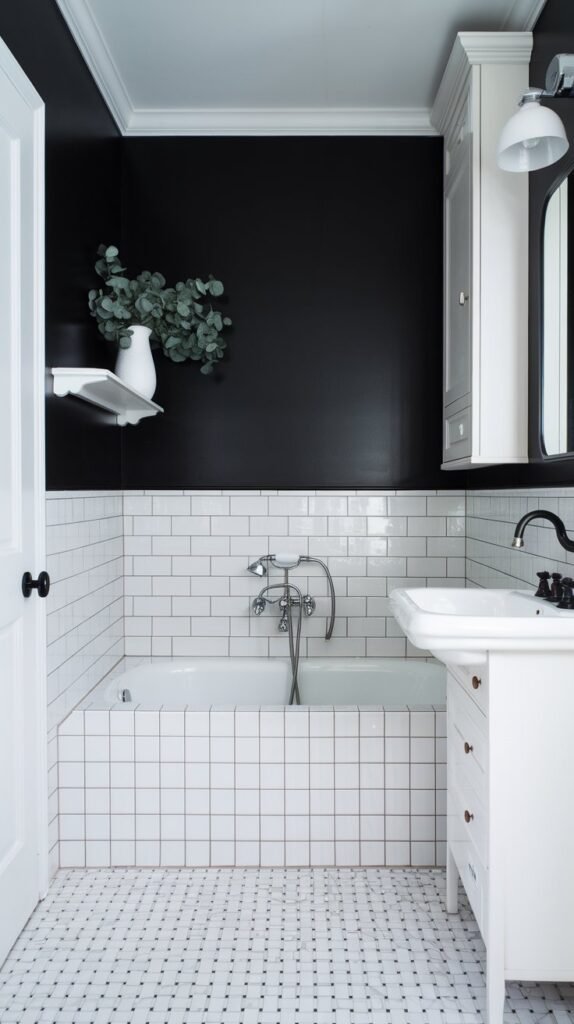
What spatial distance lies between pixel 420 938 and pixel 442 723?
645mm

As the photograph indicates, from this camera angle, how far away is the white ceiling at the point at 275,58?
2568mm

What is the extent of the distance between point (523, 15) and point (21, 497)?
2322 millimetres

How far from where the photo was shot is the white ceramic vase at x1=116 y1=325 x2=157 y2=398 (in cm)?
303

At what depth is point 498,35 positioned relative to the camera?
97.9 inches

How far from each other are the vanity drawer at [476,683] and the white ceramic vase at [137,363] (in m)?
1.73

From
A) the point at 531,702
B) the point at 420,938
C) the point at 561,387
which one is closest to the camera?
the point at 531,702

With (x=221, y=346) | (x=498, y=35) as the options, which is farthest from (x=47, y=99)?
(x=498, y=35)

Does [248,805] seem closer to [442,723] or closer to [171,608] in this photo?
[442,723]

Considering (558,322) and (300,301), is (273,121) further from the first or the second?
(558,322)

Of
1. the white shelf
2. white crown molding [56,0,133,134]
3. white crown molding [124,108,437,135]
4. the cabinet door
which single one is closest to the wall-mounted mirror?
the cabinet door

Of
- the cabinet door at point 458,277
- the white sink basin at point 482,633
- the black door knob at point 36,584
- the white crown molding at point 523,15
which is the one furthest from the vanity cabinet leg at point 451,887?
the white crown molding at point 523,15

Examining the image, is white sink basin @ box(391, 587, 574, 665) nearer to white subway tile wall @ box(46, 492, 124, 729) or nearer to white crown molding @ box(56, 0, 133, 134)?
white subway tile wall @ box(46, 492, 124, 729)

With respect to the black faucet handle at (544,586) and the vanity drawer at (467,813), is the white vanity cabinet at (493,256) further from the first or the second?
the vanity drawer at (467,813)

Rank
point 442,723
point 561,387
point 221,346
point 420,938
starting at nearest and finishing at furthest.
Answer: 1. point 420,938
2. point 561,387
3. point 442,723
4. point 221,346
